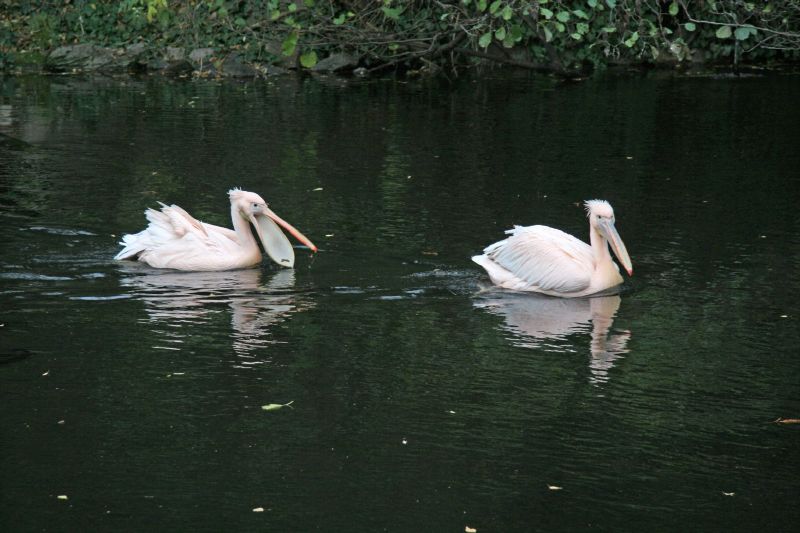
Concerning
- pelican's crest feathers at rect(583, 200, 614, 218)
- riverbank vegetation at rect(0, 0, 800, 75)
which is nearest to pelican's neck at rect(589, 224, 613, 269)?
pelican's crest feathers at rect(583, 200, 614, 218)

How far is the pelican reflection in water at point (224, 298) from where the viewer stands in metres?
7.39

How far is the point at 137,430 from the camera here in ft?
18.9

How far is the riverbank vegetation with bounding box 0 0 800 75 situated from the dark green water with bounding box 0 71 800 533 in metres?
5.18

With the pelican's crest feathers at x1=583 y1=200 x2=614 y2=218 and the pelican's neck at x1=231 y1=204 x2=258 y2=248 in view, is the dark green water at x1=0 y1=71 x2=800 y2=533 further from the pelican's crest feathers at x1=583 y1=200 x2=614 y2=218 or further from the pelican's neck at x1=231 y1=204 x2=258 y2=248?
the pelican's crest feathers at x1=583 y1=200 x2=614 y2=218

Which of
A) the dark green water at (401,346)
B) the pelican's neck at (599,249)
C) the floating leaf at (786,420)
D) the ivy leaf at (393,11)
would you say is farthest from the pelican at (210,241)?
the ivy leaf at (393,11)

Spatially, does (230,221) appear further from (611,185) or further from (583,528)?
(583,528)

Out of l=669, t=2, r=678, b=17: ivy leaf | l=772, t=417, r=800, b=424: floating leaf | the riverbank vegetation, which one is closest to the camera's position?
l=772, t=417, r=800, b=424: floating leaf

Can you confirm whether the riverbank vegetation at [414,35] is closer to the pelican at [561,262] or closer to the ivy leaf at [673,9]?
the ivy leaf at [673,9]

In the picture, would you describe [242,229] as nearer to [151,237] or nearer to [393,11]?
[151,237]

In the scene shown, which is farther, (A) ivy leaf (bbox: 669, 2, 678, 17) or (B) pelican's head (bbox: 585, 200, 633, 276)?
(A) ivy leaf (bbox: 669, 2, 678, 17)

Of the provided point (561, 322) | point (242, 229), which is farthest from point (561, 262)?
point (242, 229)

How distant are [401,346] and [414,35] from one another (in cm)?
1288

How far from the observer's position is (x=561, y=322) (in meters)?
7.64

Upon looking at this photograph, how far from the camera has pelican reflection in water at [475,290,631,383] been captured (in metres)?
7.02
